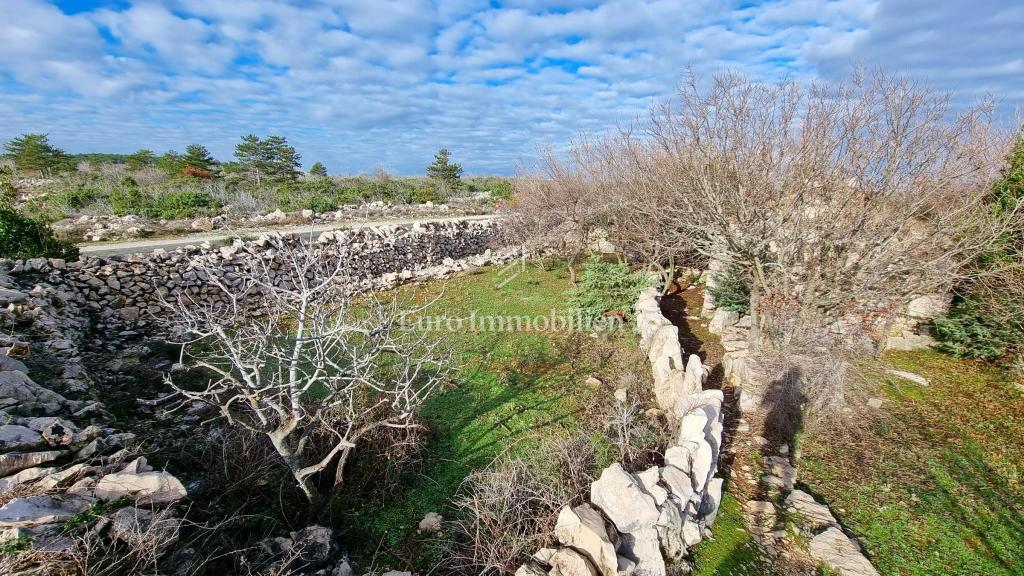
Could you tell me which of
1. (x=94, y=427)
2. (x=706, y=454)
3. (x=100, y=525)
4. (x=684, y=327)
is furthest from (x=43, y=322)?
(x=684, y=327)

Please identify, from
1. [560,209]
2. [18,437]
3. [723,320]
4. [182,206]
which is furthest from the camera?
[182,206]

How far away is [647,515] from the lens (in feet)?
10.2

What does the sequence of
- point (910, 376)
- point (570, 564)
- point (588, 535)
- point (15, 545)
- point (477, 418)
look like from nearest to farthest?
point (15, 545), point (570, 564), point (588, 535), point (477, 418), point (910, 376)

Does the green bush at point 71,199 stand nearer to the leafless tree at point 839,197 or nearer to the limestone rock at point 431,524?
the limestone rock at point 431,524

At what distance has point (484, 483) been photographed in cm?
367

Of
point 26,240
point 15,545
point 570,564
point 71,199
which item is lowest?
point 570,564

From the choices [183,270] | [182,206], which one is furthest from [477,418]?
[182,206]

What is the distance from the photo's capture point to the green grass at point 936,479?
325cm

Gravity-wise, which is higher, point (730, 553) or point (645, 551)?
point (645, 551)

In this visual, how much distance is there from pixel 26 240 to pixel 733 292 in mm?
13567

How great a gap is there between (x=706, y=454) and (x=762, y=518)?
698 mm

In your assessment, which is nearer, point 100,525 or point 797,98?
point 100,525

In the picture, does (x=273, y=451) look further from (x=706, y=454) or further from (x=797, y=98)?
(x=797, y=98)

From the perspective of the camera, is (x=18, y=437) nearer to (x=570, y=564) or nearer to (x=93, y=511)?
(x=93, y=511)
